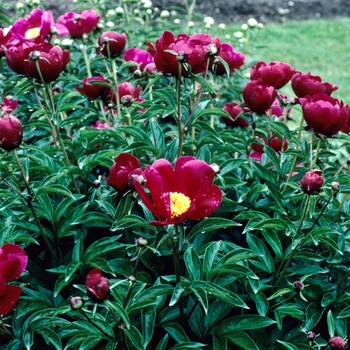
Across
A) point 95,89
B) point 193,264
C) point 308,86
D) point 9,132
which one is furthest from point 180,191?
point 95,89

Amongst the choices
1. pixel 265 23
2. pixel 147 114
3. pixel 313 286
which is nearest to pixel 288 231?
pixel 313 286

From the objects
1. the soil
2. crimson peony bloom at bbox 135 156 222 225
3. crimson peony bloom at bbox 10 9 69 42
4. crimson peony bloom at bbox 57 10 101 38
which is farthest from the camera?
the soil

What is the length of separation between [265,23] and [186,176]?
580 centimetres

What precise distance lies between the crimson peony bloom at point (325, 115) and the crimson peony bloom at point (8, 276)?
2.23ft

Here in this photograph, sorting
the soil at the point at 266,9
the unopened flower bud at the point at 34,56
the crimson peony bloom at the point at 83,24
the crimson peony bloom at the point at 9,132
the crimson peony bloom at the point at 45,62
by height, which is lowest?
the soil at the point at 266,9

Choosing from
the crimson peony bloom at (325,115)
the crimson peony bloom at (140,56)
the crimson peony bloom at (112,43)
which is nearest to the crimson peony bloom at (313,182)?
the crimson peony bloom at (325,115)

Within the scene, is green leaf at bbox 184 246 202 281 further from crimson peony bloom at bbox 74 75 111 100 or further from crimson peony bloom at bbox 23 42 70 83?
crimson peony bloom at bbox 74 75 111 100

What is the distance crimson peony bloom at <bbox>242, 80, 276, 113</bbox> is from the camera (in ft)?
4.88

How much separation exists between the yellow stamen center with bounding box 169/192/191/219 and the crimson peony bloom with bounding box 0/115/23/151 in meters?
0.34

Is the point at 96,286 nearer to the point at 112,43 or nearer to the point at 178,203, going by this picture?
the point at 178,203

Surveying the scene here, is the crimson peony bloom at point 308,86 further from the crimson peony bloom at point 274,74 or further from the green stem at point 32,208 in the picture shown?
the green stem at point 32,208

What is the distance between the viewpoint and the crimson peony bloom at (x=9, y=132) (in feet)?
3.91

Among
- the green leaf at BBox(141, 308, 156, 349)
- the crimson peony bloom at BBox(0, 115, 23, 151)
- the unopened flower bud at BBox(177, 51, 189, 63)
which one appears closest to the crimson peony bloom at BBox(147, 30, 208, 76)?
the unopened flower bud at BBox(177, 51, 189, 63)

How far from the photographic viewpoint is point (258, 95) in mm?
1491
